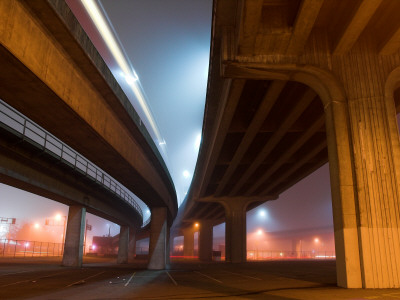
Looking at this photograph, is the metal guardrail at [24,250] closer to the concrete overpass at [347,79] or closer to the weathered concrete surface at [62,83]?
the weathered concrete surface at [62,83]

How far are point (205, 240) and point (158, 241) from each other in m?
47.8

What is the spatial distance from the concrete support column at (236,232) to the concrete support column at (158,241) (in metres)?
18.1

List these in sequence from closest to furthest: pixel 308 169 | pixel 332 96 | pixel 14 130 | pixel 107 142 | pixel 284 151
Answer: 1. pixel 332 96
2. pixel 107 142
3. pixel 14 130
4. pixel 284 151
5. pixel 308 169

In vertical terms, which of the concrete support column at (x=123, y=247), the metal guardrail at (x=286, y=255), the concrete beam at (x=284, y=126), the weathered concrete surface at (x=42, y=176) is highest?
the concrete beam at (x=284, y=126)

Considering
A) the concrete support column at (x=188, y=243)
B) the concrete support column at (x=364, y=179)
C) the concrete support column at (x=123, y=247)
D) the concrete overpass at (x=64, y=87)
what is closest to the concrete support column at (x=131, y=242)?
the concrete support column at (x=123, y=247)

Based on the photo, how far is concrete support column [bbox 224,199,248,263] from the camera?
4947 centimetres

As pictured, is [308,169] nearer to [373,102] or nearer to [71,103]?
[373,102]

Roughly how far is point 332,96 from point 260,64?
3065mm

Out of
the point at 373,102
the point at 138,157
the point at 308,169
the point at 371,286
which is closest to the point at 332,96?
the point at 373,102

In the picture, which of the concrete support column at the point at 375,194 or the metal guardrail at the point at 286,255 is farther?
the metal guardrail at the point at 286,255

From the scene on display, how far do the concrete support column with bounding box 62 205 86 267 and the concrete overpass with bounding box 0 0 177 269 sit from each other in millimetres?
13933

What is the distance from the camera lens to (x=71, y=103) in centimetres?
1233

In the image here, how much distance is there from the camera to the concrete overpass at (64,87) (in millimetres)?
9703

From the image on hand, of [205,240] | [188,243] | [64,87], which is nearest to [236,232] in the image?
[205,240]
